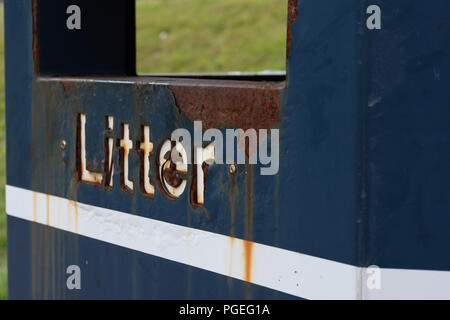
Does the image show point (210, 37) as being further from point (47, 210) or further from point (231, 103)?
point (231, 103)

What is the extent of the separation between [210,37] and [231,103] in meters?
12.3

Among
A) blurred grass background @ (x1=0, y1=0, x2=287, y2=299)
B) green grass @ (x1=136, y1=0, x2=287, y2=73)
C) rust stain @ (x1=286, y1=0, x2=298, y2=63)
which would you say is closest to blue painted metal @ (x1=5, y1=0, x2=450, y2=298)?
rust stain @ (x1=286, y1=0, x2=298, y2=63)

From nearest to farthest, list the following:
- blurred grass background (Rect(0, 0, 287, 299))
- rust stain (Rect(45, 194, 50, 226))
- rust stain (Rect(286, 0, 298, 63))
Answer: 1. rust stain (Rect(286, 0, 298, 63))
2. rust stain (Rect(45, 194, 50, 226))
3. blurred grass background (Rect(0, 0, 287, 299))

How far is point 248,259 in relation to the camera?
2.65 metres

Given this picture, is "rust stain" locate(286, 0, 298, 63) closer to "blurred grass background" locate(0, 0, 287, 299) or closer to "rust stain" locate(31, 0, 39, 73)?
"rust stain" locate(31, 0, 39, 73)

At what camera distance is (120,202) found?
3154 mm

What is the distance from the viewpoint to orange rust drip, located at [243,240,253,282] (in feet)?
8.66

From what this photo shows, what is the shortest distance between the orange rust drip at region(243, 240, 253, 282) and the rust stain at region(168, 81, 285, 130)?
33 centimetres

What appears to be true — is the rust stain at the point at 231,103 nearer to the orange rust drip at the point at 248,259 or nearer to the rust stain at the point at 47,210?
the orange rust drip at the point at 248,259

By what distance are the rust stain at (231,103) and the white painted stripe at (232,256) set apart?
33 cm

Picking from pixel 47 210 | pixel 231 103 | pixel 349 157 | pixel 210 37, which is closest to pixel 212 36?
pixel 210 37

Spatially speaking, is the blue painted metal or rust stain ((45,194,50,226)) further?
rust stain ((45,194,50,226))

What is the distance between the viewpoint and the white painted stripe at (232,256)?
232 centimetres
